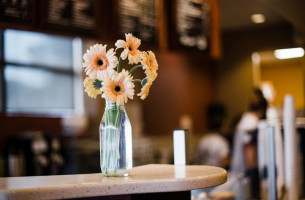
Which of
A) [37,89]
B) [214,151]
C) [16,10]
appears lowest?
[214,151]

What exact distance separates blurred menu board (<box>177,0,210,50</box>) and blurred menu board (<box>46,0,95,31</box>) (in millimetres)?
893

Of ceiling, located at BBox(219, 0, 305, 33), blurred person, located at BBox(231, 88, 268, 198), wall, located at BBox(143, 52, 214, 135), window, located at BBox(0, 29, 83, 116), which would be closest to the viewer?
blurred person, located at BBox(231, 88, 268, 198)

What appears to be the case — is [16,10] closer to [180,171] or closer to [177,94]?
[180,171]

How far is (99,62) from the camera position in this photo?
1729 millimetres

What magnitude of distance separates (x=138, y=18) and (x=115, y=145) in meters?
2.04

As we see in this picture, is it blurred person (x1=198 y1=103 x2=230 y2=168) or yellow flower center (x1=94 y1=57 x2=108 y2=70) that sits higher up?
yellow flower center (x1=94 y1=57 x2=108 y2=70)

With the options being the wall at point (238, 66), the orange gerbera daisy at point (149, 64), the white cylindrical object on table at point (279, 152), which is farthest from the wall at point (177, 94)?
the orange gerbera daisy at point (149, 64)

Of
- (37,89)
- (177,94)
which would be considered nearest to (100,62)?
(37,89)

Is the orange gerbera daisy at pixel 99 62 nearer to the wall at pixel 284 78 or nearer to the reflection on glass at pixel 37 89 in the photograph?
the reflection on glass at pixel 37 89

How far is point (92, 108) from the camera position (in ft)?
18.9

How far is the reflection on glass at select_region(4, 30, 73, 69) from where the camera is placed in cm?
493

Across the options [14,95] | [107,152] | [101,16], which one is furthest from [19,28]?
[14,95]

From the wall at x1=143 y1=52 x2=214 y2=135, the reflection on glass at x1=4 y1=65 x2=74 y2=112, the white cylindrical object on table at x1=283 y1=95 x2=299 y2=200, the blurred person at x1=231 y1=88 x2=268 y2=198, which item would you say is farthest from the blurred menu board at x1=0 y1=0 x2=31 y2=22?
the wall at x1=143 y1=52 x2=214 y2=135

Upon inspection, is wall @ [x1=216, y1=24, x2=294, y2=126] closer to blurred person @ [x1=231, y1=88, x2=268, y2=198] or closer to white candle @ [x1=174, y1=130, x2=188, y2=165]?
blurred person @ [x1=231, y1=88, x2=268, y2=198]
